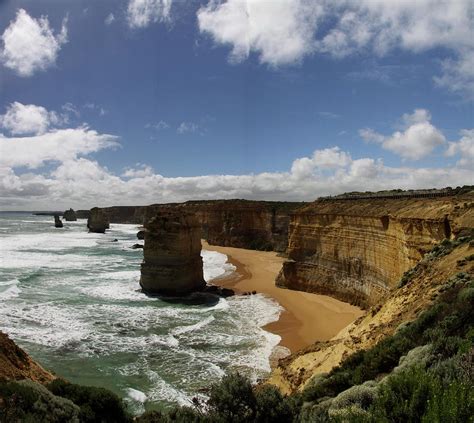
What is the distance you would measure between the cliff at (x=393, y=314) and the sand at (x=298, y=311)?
245 inches

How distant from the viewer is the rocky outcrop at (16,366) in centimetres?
994

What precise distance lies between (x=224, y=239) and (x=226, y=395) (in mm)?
67241

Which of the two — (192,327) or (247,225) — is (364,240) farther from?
(247,225)

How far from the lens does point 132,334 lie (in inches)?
861

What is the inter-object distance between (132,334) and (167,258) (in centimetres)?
1001

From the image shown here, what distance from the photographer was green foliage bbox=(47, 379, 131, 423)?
9.31 m

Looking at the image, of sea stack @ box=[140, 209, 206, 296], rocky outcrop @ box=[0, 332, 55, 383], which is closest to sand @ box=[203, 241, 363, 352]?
sea stack @ box=[140, 209, 206, 296]

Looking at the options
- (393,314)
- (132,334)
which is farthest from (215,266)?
(393,314)

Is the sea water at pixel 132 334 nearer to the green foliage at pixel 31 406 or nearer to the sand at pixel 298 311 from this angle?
the sand at pixel 298 311

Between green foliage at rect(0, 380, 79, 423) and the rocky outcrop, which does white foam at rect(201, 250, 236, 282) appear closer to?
the rocky outcrop

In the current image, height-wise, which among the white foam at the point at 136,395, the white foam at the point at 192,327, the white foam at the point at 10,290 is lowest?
the white foam at the point at 136,395

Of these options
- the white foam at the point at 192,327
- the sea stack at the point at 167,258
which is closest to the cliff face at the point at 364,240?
the sea stack at the point at 167,258

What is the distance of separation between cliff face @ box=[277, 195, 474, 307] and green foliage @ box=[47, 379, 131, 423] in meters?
14.6

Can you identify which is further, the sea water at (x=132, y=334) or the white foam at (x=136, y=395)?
the sea water at (x=132, y=334)
